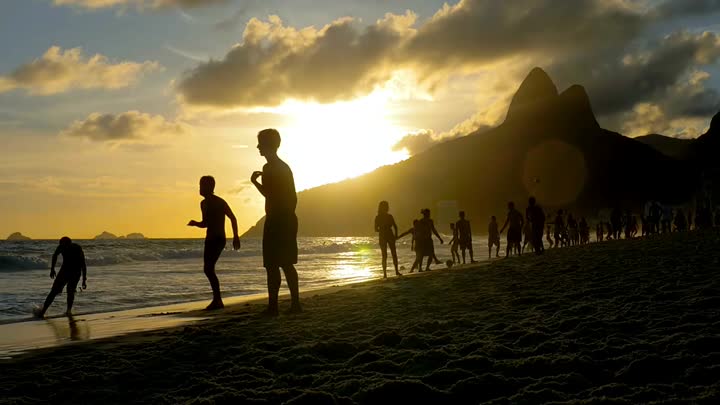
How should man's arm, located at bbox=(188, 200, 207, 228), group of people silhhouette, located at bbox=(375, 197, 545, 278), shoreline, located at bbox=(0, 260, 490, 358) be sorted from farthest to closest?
1. group of people silhhouette, located at bbox=(375, 197, 545, 278)
2. man's arm, located at bbox=(188, 200, 207, 228)
3. shoreline, located at bbox=(0, 260, 490, 358)

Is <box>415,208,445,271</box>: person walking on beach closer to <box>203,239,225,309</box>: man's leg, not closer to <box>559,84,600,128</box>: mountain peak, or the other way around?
<box>203,239,225,309</box>: man's leg

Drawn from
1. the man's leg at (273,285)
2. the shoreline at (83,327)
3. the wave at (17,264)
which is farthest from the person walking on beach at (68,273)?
the wave at (17,264)

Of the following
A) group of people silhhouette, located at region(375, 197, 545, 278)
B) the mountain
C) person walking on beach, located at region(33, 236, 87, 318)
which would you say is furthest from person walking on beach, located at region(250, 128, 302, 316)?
the mountain

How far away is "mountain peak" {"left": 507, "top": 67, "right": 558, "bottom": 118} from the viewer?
16412cm

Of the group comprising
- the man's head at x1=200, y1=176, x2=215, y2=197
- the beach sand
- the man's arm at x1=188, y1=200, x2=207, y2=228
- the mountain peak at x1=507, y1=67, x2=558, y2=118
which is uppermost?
the mountain peak at x1=507, y1=67, x2=558, y2=118

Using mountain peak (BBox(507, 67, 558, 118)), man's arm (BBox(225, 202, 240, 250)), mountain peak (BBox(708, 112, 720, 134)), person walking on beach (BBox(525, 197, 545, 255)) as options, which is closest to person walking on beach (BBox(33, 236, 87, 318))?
man's arm (BBox(225, 202, 240, 250))

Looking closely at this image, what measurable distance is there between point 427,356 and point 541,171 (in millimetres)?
133831

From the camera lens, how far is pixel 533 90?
167m

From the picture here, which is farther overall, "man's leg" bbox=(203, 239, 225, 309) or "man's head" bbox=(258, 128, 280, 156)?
"man's leg" bbox=(203, 239, 225, 309)

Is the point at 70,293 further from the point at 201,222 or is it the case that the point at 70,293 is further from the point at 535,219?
the point at 535,219

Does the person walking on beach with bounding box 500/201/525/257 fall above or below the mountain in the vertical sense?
below

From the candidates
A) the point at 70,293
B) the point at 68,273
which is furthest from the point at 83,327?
the point at 68,273

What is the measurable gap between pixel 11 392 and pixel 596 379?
4064 mm

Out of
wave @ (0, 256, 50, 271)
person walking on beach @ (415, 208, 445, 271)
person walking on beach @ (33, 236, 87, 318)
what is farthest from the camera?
wave @ (0, 256, 50, 271)
